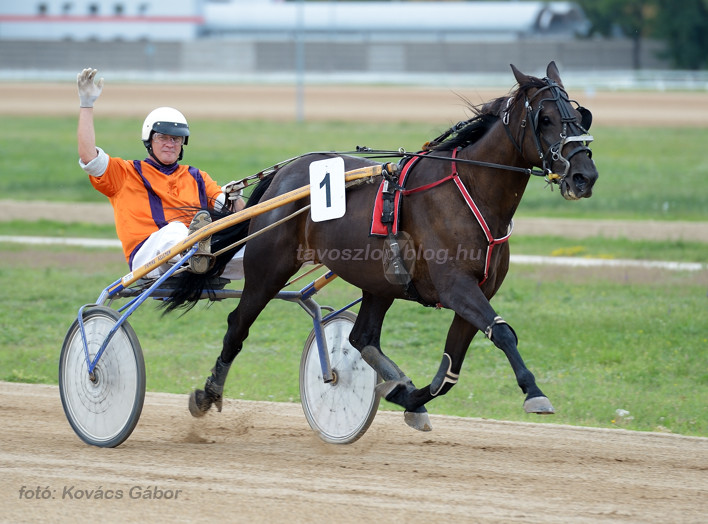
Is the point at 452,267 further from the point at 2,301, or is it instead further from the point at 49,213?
the point at 49,213

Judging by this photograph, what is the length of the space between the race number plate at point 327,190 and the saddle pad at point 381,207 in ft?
0.69

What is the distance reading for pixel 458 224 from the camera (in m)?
4.52

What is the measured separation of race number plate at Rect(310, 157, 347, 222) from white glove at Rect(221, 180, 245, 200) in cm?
85

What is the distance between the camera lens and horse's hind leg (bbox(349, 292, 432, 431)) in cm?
488

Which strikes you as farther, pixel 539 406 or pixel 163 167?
pixel 163 167

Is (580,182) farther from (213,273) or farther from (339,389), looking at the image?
(213,273)

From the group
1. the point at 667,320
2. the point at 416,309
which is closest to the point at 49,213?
the point at 416,309

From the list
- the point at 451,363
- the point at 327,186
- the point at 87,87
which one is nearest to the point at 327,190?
the point at 327,186

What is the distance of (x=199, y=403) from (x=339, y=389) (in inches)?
33.6

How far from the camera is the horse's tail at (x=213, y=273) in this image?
548cm

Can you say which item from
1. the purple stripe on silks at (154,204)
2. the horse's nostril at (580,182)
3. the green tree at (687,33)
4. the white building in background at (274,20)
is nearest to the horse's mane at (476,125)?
the horse's nostril at (580,182)

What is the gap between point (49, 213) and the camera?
15.1 meters

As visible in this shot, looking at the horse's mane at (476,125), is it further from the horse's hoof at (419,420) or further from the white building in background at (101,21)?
the white building in background at (101,21)

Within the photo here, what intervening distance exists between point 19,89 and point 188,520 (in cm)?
4188
